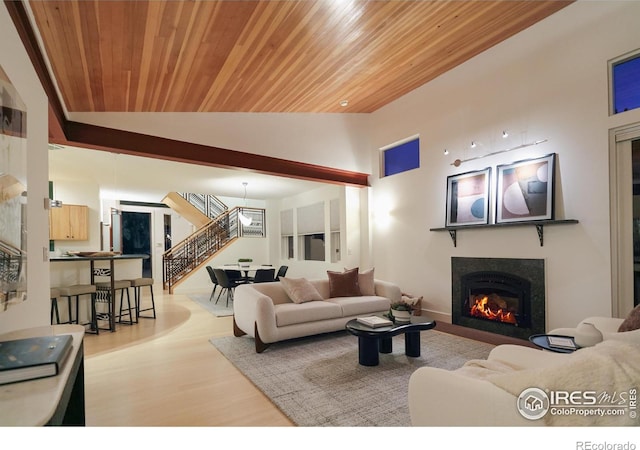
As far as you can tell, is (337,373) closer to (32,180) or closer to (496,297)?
(496,297)

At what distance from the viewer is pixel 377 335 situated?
9.96ft

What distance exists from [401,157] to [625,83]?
3073mm

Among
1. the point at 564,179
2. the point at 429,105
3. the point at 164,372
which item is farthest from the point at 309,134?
the point at 164,372

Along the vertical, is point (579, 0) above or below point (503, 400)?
above

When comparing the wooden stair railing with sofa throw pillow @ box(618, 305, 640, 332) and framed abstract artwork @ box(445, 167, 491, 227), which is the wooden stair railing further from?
sofa throw pillow @ box(618, 305, 640, 332)

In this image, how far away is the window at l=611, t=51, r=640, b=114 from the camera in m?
3.19

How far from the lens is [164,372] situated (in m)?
3.13

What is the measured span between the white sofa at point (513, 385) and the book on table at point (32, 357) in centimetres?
147

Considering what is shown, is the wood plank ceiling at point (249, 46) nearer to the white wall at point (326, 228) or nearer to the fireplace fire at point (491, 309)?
the white wall at point (326, 228)

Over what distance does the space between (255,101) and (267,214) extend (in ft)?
20.2

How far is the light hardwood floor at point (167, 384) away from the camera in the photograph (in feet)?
7.54

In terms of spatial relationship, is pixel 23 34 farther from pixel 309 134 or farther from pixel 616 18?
pixel 616 18

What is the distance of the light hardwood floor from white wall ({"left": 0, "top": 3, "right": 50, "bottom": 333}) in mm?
840

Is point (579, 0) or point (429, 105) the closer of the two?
point (579, 0)
